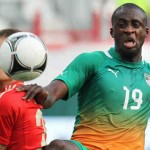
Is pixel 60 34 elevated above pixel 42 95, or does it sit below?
below

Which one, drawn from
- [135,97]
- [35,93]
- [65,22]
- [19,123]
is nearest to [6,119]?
[19,123]

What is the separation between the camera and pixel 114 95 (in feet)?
18.9

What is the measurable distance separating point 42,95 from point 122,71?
915 millimetres

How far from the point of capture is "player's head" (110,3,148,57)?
5.76 m

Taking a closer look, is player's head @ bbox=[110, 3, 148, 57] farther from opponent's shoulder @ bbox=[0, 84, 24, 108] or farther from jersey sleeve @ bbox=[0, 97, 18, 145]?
jersey sleeve @ bbox=[0, 97, 18, 145]

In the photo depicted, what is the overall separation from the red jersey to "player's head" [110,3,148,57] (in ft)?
3.12

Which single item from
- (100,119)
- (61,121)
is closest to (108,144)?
(100,119)

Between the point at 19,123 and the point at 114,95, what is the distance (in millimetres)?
864

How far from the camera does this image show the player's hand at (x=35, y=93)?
17.1 ft

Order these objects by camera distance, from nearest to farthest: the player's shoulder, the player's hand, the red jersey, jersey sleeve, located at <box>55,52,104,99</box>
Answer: the player's hand, the red jersey, jersey sleeve, located at <box>55,52,104,99</box>, the player's shoulder

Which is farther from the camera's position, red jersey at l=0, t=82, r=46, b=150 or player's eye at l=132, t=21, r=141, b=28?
player's eye at l=132, t=21, r=141, b=28

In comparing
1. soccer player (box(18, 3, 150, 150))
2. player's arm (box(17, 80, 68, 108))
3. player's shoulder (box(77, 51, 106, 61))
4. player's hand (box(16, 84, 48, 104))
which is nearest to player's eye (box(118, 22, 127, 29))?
soccer player (box(18, 3, 150, 150))

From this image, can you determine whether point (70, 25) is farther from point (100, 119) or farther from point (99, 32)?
point (100, 119)

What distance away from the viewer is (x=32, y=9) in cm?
1441
